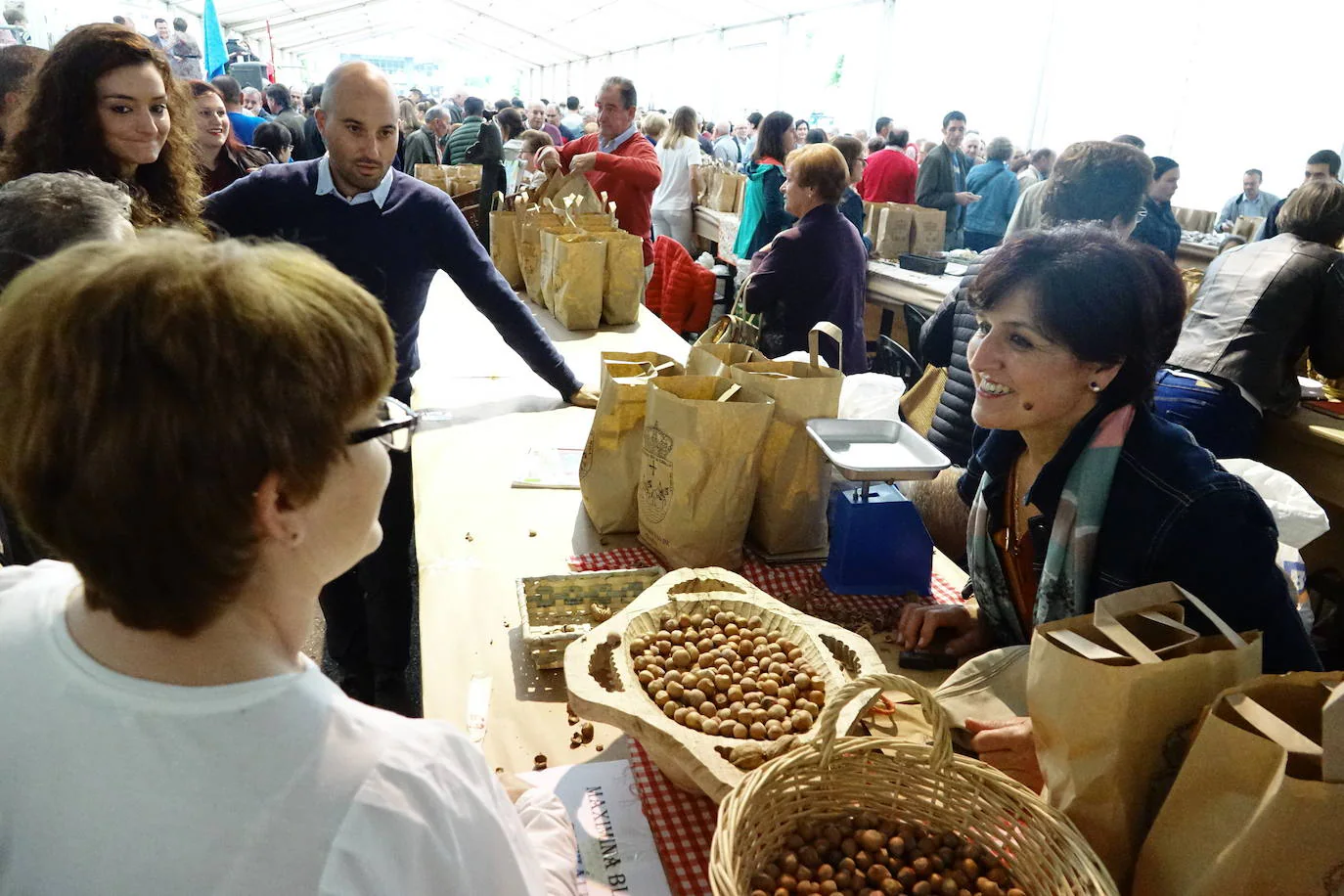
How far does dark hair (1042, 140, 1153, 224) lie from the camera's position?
281cm

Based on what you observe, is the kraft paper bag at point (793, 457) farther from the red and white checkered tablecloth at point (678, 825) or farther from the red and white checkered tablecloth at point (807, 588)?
the red and white checkered tablecloth at point (678, 825)

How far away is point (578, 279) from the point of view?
11.7 ft

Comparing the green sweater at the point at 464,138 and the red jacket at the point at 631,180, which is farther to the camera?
the green sweater at the point at 464,138

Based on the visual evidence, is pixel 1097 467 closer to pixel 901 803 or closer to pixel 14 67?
pixel 901 803

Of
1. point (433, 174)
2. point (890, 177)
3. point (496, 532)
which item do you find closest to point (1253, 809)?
point (496, 532)

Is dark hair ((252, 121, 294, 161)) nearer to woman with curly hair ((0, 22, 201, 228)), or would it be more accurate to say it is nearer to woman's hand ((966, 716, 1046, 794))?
woman with curly hair ((0, 22, 201, 228))

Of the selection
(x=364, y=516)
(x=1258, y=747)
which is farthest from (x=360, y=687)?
(x=1258, y=747)

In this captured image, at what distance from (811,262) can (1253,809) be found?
303cm

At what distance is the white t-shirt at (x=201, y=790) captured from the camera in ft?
2.20

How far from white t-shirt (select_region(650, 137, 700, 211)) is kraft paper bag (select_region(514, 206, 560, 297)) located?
3.48m

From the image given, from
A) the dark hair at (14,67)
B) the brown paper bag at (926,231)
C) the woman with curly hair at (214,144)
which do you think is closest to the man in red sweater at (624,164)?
the woman with curly hair at (214,144)

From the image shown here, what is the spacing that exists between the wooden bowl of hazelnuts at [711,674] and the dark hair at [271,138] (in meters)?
6.22

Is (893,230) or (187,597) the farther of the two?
(893,230)

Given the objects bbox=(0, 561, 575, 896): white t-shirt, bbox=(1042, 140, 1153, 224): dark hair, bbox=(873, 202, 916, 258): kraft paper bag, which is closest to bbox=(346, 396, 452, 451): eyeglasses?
bbox=(0, 561, 575, 896): white t-shirt
